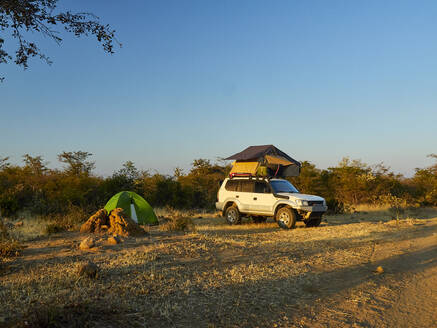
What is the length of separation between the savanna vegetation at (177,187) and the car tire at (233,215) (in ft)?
23.7

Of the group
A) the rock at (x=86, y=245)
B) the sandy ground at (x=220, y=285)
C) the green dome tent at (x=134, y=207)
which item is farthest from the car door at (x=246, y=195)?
the rock at (x=86, y=245)

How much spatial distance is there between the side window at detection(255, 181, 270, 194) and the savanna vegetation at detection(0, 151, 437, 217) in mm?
8156

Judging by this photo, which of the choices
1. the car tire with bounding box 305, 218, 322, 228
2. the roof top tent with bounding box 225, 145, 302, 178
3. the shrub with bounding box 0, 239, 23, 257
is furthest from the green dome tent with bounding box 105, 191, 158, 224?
the car tire with bounding box 305, 218, 322, 228

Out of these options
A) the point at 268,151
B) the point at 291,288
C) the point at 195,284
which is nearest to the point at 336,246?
the point at 291,288

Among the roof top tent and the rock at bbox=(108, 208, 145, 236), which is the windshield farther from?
the rock at bbox=(108, 208, 145, 236)

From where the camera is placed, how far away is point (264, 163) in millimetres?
15273

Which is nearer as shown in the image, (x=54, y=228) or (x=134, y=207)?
(x=54, y=228)

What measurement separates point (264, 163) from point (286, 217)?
2.70m

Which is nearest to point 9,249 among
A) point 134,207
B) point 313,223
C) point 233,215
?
point 134,207

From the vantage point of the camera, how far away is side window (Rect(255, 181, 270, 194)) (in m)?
14.5

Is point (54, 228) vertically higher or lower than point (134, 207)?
lower

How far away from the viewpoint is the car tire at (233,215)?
49.5ft

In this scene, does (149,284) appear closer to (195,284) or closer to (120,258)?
(195,284)

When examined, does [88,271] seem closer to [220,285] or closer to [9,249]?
[220,285]
